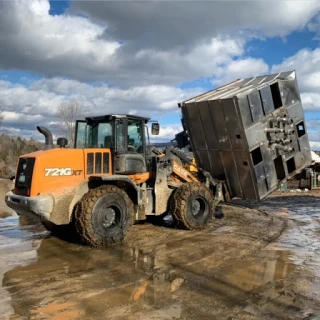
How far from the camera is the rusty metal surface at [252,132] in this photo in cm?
864

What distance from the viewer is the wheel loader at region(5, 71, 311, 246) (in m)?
6.88

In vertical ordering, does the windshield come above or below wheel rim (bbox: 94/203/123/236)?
above

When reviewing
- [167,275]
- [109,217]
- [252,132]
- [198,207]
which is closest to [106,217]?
[109,217]

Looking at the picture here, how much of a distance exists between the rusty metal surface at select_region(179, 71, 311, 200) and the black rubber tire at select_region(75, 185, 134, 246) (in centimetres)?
294

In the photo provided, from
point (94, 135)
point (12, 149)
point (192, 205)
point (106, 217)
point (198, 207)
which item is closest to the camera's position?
point (106, 217)

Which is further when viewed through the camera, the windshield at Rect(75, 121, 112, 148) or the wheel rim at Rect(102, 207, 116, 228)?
the windshield at Rect(75, 121, 112, 148)

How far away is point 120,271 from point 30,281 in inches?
48.5

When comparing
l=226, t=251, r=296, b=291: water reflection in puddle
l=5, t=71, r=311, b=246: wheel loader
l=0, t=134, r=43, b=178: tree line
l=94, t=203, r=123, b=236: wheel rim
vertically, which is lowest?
l=226, t=251, r=296, b=291: water reflection in puddle

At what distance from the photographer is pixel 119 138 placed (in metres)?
7.68

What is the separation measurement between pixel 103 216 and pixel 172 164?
2.29 meters

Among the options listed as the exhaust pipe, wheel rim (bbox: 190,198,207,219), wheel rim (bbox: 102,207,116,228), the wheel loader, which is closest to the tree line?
the wheel loader

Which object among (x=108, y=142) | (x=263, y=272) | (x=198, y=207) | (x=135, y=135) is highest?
(x=135, y=135)

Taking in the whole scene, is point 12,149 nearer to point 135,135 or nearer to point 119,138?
point 135,135

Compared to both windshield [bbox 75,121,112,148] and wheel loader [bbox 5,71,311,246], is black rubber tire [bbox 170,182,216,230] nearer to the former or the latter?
wheel loader [bbox 5,71,311,246]
